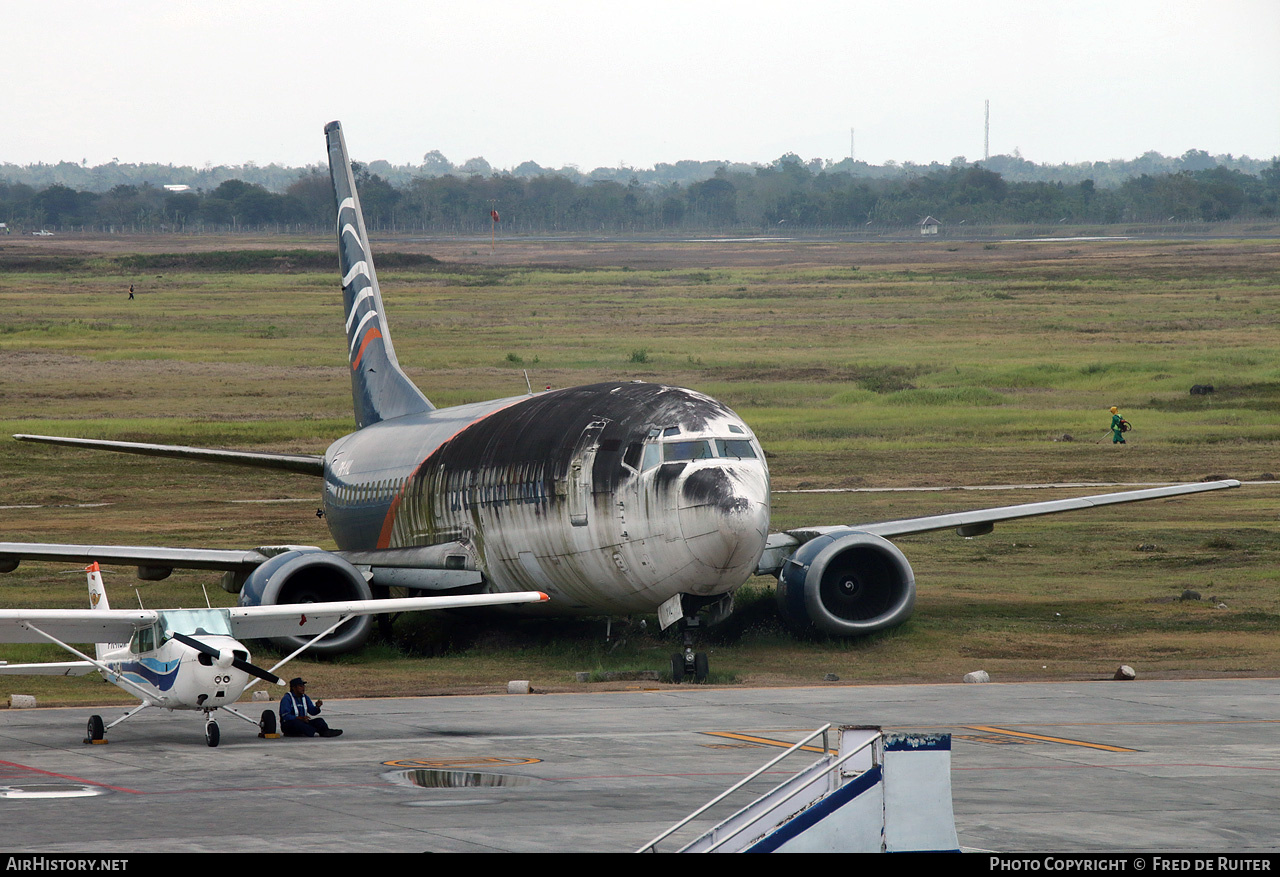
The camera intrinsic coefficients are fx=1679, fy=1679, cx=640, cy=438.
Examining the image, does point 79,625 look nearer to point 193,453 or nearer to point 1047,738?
point 193,453

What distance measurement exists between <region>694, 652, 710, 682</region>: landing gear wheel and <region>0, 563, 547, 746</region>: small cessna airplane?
6.39 meters

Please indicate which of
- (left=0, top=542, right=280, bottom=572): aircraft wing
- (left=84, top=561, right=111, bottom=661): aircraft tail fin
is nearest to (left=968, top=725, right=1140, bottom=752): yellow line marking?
(left=84, top=561, right=111, bottom=661): aircraft tail fin

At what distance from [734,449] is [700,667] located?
4.66 metres

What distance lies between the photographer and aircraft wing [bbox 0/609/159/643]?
86.9ft

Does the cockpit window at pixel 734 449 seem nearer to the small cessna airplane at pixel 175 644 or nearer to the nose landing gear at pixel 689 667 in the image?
the nose landing gear at pixel 689 667

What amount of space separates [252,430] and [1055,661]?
168 feet

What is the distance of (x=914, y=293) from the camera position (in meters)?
149

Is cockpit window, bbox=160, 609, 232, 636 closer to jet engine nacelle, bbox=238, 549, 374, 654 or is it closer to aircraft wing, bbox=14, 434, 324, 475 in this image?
jet engine nacelle, bbox=238, 549, 374, 654

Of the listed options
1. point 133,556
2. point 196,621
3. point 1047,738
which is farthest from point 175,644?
point 1047,738

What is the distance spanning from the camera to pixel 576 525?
109 ft

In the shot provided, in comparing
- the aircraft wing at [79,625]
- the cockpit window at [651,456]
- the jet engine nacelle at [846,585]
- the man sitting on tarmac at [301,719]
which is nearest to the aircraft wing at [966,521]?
the jet engine nacelle at [846,585]

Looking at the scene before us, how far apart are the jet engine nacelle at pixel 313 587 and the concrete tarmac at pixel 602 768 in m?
3.77

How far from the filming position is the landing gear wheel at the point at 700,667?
33812mm
